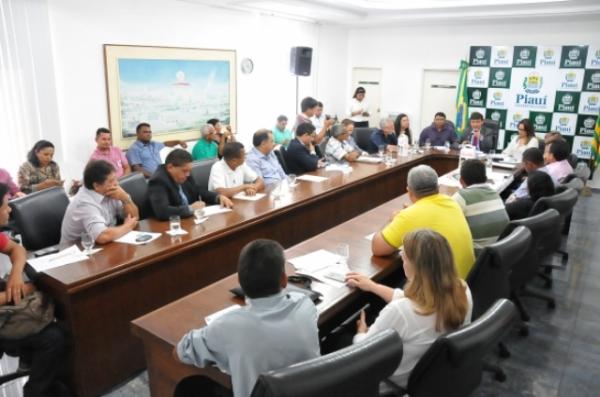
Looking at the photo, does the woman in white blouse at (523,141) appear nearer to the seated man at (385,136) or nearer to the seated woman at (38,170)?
the seated man at (385,136)

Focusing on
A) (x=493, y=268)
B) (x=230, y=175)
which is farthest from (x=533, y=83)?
(x=493, y=268)

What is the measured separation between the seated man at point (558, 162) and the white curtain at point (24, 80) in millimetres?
5048

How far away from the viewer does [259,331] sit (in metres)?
1.42

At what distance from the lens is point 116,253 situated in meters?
2.55

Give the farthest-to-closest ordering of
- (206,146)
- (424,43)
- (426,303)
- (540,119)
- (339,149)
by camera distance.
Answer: (424,43)
(540,119)
(206,146)
(339,149)
(426,303)

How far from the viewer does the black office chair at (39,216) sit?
9.23 ft

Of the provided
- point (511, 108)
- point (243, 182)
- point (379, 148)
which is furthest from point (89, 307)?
point (511, 108)

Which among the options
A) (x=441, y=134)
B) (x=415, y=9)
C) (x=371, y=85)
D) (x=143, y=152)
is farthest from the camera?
(x=371, y=85)

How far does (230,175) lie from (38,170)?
2.07 m

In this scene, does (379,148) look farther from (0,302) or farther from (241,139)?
(0,302)

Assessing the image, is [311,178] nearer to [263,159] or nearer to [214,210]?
[263,159]

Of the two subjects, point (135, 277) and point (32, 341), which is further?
point (135, 277)

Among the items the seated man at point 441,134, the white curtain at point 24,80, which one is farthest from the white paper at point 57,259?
the seated man at point 441,134

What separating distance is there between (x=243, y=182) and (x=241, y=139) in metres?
3.58
